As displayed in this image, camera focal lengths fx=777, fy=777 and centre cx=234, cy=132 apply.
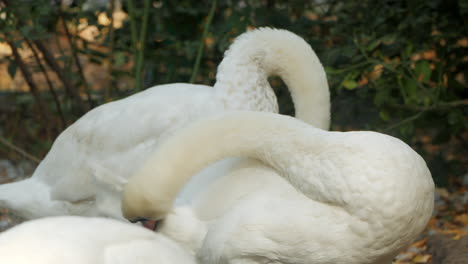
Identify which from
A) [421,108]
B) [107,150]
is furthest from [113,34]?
[421,108]

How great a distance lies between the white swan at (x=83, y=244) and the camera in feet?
6.91

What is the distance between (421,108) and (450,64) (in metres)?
0.42

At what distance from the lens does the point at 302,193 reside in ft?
8.80

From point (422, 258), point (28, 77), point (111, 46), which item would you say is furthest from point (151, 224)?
point (111, 46)

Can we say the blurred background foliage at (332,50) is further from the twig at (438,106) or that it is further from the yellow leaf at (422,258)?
the yellow leaf at (422,258)

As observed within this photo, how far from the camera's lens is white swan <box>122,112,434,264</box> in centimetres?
250

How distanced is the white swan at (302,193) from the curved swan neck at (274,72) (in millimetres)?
657

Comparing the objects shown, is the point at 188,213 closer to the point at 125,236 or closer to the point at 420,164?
the point at 125,236

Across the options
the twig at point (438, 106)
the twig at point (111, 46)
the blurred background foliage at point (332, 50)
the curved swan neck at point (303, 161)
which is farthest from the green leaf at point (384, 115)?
the twig at point (111, 46)

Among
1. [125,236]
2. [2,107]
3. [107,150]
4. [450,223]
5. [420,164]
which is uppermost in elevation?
[420,164]

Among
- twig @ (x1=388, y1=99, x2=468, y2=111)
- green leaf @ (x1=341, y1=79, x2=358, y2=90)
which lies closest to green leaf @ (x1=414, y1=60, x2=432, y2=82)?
twig @ (x1=388, y1=99, x2=468, y2=111)

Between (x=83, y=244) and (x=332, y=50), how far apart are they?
2422 mm

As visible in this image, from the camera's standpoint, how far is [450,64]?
4.39 meters

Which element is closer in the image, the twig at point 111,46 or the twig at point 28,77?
the twig at point 28,77
